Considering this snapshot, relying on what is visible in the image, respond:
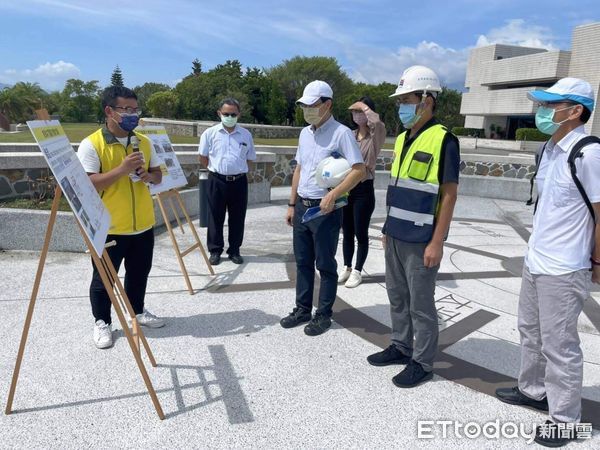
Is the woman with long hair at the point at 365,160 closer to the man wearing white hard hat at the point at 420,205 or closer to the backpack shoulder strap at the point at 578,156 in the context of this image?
the man wearing white hard hat at the point at 420,205

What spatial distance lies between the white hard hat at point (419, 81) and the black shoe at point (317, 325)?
1.96 metres

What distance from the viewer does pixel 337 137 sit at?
12.1ft

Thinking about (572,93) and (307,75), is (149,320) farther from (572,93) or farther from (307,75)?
(307,75)

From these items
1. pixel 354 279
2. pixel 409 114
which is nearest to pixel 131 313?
pixel 409 114

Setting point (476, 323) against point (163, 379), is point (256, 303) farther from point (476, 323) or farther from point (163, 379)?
point (476, 323)

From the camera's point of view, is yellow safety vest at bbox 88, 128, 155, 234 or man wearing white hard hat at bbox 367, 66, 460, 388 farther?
yellow safety vest at bbox 88, 128, 155, 234

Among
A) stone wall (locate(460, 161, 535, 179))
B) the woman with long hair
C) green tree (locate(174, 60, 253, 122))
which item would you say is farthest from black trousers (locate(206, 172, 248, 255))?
green tree (locate(174, 60, 253, 122))

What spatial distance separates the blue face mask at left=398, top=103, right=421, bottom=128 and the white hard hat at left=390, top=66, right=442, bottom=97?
0.09 m

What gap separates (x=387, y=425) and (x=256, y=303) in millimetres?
2072

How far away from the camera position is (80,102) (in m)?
60.5

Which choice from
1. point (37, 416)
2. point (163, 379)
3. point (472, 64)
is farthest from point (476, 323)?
point (472, 64)

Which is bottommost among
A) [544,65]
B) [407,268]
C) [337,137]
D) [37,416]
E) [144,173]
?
[37,416]

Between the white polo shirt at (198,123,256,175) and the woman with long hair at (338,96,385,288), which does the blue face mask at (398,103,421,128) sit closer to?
the woman with long hair at (338,96,385,288)

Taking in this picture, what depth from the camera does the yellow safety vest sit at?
131 inches
